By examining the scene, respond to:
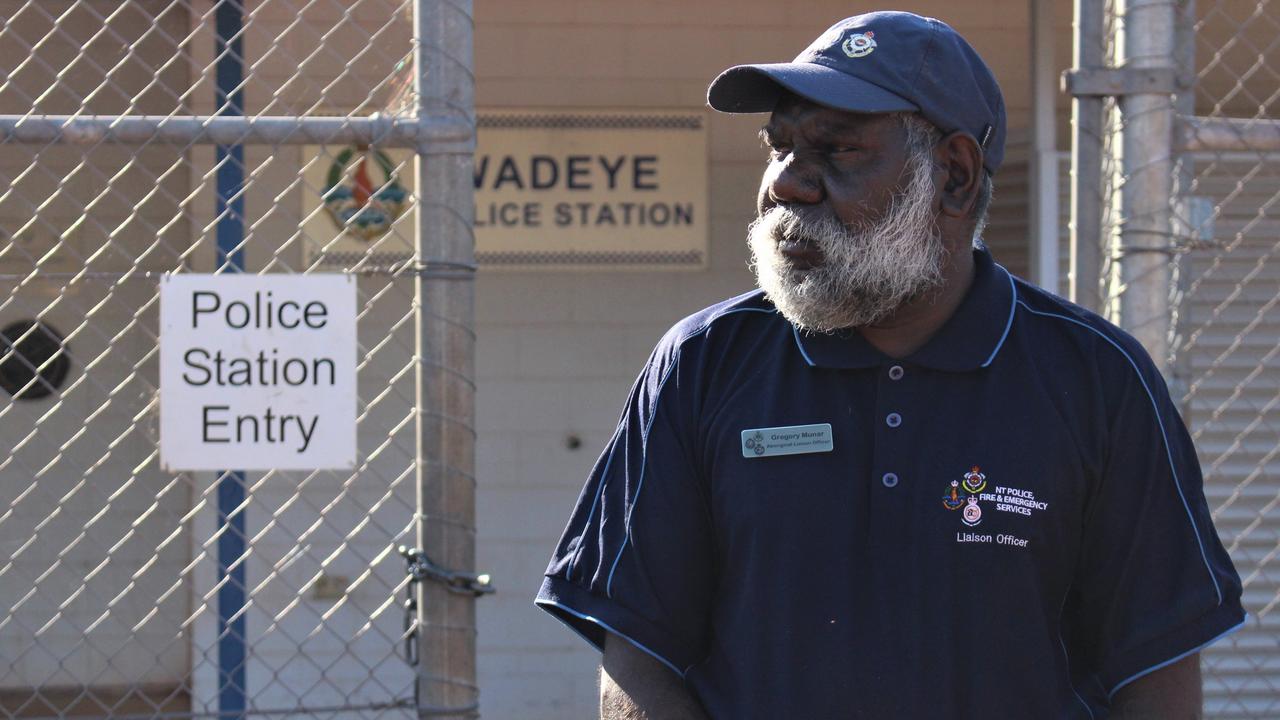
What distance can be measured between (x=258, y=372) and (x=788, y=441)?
1264mm

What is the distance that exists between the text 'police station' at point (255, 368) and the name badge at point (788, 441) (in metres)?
1.12

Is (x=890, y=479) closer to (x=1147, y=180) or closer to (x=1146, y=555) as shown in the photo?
(x=1146, y=555)

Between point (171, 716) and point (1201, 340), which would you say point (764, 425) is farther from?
point (1201, 340)

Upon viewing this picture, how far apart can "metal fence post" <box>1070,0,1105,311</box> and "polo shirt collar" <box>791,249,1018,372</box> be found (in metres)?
0.97

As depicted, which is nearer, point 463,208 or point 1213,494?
point 463,208

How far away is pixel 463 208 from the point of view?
291 centimetres

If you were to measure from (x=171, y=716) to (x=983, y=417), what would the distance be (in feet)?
5.87

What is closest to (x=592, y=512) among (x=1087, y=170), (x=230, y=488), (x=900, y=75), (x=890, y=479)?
(x=890, y=479)

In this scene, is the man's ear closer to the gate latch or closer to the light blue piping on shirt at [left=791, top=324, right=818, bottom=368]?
the light blue piping on shirt at [left=791, top=324, right=818, bottom=368]

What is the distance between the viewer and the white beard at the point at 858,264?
2.13 metres

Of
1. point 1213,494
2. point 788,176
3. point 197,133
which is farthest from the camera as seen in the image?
point 1213,494

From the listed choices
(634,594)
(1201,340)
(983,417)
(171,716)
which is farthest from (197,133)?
(1201,340)

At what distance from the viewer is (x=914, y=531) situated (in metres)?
2.02

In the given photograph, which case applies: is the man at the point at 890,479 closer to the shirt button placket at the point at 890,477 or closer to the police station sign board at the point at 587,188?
the shirt button placket at the point at 890,477
